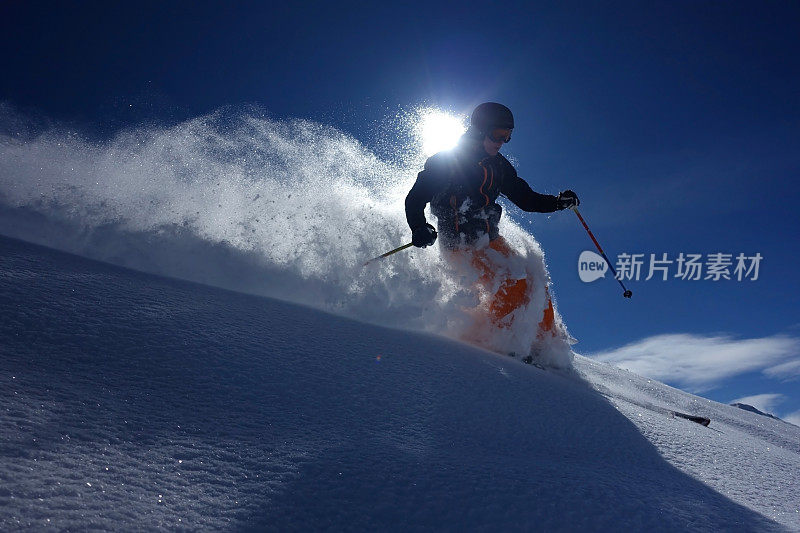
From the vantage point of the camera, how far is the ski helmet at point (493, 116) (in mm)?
4738

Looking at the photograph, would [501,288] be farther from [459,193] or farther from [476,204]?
[459,193]

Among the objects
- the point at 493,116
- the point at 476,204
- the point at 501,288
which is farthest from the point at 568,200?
the point at 501,288

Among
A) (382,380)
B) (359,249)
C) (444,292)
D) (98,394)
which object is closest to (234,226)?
(359,249)

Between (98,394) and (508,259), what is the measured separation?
3.79m

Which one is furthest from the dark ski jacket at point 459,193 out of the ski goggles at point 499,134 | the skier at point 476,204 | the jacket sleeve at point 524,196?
the jacket sleeve at point 524,196

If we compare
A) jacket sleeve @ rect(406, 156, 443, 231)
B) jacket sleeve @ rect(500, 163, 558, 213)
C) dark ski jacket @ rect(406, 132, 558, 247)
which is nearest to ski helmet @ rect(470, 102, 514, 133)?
dark ski jacket @ rect(406, 132, 558, 247)

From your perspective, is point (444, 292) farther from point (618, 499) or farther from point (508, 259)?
point (618, 499)

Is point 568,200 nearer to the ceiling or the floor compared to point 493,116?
nearer to the floor

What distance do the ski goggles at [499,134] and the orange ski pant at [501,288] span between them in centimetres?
105

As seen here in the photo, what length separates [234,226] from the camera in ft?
16.5

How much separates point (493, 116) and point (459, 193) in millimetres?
820

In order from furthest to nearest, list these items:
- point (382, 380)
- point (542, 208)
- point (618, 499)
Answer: point (542, 208) < point (382, 380) < point (618, 499)

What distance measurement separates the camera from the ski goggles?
4.76m

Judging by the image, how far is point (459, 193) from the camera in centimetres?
487
